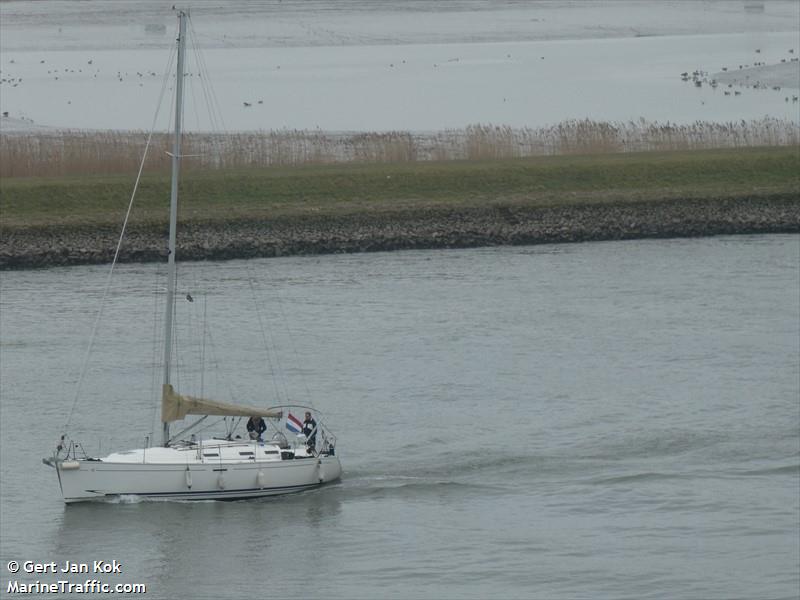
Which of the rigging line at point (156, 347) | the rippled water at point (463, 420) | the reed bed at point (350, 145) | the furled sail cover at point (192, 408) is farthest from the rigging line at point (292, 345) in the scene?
the reed bed at point (350, 145)

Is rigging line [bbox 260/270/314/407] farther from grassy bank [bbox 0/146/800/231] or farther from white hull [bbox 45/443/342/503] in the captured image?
grassy bank [bbox 0/146/800/231]

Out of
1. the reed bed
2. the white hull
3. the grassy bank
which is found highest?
the reed bed

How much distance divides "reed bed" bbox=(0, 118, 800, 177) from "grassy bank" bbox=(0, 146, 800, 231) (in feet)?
4.44

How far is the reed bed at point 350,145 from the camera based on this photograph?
233ft

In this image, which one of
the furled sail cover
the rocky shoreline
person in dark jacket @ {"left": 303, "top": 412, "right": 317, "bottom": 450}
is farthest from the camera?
the rocky shoreline

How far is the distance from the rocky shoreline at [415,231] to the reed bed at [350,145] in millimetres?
7540

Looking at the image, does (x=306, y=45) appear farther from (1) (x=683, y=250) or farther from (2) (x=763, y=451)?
(2) (x=763, y=451)

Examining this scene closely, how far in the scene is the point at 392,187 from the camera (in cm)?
6912

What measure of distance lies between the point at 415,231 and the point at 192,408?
27.7 metres

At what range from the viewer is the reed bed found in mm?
71000

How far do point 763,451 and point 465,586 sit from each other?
10.5m

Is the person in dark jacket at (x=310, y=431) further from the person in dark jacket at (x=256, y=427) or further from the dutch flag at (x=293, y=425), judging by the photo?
the person in dark jacket at (x=256, y=427)

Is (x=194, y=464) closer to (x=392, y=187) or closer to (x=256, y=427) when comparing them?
(x=256, y=427)

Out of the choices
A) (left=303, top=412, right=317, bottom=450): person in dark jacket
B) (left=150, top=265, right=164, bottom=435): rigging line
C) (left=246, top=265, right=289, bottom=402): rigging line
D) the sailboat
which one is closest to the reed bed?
(left=150, top=265, right=164, bottom=435): rigging line
